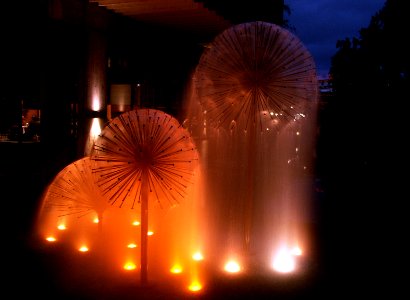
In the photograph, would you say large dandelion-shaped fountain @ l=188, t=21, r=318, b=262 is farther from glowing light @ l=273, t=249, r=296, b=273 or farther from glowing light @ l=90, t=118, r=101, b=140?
glowing light @ l=90, t=118, r=101, b=140

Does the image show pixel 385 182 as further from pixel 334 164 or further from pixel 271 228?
pixel 271 228

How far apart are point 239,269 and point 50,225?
128 inches

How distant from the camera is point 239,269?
15.4 feet

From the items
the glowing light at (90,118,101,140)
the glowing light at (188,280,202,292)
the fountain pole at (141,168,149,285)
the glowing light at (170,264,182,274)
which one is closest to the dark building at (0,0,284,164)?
the glowing light at (90,118,101,140)

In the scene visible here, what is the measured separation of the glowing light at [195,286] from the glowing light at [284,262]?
108cm

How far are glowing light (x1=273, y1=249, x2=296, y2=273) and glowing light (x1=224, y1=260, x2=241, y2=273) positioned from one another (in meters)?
0.48

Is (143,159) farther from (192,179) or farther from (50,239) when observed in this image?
(50,239)

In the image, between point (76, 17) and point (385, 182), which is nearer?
point (76, 17)

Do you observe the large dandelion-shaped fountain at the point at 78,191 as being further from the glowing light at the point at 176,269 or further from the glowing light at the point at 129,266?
the glowing light at the point at 176,269

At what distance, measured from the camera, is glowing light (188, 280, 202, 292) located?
13.5ft

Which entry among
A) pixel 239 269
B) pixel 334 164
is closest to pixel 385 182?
pixel 334 164

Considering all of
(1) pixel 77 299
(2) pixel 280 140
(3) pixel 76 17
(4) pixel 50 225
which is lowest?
(1) pixel 77 299

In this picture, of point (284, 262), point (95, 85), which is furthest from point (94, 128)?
point (284, 262)

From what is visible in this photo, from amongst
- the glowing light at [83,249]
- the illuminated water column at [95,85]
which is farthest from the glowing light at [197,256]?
the illuminated water column at [95,85]
